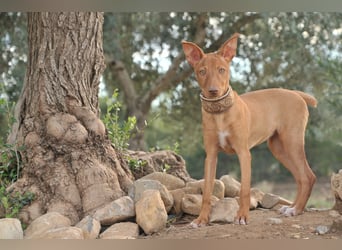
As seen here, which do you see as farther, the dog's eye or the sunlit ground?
the sunlit ground

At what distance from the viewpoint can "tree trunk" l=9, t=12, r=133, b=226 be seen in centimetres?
317

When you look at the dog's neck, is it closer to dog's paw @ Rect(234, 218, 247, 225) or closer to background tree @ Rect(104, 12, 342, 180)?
dog's paw @ Rect(234, 218, 247, 225)

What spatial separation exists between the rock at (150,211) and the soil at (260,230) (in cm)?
5

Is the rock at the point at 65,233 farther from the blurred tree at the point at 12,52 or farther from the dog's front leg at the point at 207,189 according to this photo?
the blurred tree at the point at 12,52

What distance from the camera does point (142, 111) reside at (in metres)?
6.96

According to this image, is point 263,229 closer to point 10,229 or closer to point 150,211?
point 150,211

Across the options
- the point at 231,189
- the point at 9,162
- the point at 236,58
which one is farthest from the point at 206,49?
the point at 9,162

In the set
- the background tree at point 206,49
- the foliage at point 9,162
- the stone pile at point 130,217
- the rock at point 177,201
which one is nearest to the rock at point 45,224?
the stone pile at point 130,217

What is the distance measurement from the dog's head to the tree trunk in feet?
2.59

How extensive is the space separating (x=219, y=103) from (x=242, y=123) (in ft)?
0.58

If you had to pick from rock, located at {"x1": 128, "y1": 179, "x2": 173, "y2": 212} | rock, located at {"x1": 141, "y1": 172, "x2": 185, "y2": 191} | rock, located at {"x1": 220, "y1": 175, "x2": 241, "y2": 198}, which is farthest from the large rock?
rock, located at {"x1": 128, "y1": 179, "x2": 173, "y2": 212}
